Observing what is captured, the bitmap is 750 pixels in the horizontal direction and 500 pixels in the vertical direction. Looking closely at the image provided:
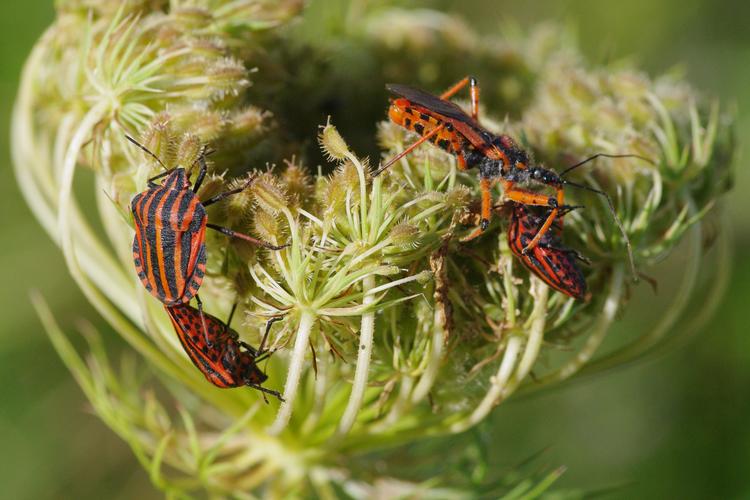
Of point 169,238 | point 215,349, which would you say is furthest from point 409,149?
point 215,349

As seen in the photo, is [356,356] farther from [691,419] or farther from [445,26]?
[691,419]

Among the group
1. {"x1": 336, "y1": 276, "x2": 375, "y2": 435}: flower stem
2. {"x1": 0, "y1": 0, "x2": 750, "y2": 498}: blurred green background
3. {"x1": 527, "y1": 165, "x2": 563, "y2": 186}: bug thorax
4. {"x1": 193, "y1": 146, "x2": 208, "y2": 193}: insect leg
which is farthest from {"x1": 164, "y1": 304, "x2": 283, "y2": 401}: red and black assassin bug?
{"x1": 0, "y1": 0, "x2": 750, "y2": 498}: blurred green background

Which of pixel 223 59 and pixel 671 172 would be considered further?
pixel 671 172

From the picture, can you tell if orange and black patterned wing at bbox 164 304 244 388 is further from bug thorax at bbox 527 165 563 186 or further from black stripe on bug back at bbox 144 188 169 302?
bug thorax at bbox 527 165 563 186

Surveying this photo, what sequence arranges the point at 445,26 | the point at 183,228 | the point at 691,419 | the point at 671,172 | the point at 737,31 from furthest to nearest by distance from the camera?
the point at 737,31 < the point at 691,419 < the point at 445,26 < the point at 671,172 < the point at 183,228

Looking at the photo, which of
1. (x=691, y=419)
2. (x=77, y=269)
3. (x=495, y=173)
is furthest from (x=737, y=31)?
(x=77, y=269)

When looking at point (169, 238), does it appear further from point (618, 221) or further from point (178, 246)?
point (618, 221)
